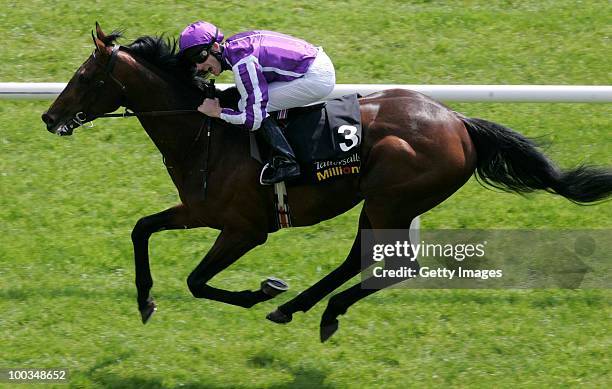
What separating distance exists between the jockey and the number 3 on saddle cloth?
98mm

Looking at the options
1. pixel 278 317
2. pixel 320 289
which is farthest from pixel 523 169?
pixel 278 317

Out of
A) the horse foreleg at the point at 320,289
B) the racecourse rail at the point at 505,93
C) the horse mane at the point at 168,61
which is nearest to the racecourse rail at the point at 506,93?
the racecourse rail at the point at 505,93

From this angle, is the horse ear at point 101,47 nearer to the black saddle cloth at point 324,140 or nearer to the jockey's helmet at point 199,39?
the jockey's helmet at point 199,39

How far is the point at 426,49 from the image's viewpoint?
10344mm

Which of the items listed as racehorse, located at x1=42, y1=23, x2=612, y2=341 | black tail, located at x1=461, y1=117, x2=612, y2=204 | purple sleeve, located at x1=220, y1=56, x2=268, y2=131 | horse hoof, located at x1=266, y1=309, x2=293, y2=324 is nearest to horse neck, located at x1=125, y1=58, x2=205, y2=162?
racehorse, located at x1=42, y1=23, x2=612, y2=341

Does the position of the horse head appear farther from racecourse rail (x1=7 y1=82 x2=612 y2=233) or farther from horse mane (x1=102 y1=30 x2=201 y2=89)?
racecourse rail (x1=7 y1=82 x2=612 y2=233)

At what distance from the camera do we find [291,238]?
806 centimetres

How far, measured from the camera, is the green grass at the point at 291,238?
22.0 feet

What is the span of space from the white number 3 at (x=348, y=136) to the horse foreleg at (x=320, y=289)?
1.69ft

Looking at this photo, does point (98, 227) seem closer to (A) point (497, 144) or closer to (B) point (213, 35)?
(B) point (213, 35)

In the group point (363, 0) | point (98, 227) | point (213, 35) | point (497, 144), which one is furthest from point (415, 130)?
point (363, 0)

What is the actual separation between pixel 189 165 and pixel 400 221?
1.36 m

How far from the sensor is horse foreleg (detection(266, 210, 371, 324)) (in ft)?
22.2

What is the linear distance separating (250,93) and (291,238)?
2018mm
